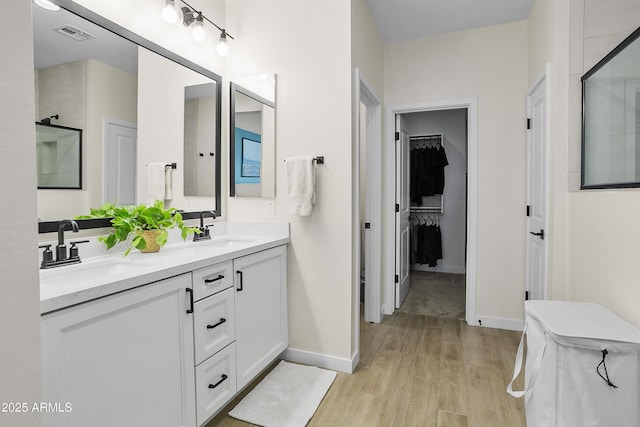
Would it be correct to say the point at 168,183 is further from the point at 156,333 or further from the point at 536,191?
the point at 536,191

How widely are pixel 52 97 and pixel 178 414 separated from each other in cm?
152

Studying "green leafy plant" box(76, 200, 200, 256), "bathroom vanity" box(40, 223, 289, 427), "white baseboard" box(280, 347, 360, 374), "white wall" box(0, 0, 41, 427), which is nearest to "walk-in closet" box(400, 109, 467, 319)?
"white baseboard" box(280, 347, 360, 374)

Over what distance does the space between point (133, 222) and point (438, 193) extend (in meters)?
4.28

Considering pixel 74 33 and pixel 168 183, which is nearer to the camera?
pixel 74 33

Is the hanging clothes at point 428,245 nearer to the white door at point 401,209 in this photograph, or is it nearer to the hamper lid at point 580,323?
the white door at point 401,209

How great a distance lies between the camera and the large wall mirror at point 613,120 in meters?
1.52

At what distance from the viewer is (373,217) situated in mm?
3221

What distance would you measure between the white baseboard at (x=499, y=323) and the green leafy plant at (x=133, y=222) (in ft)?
9.20

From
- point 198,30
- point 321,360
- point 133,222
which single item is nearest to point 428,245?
point 321,360

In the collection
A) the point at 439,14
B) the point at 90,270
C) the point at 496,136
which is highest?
the point at 439,14

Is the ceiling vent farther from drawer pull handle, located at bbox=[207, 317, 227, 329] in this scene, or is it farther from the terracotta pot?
drawer pull handle, located at bbox=[207, 317, 227, 329]

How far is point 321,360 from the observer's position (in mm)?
2369

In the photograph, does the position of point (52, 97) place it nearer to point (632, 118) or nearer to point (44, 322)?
point (44, 322)

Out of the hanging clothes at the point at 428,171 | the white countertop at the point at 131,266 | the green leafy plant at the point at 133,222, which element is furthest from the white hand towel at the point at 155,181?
the hanging clothes at the point at 428,171
